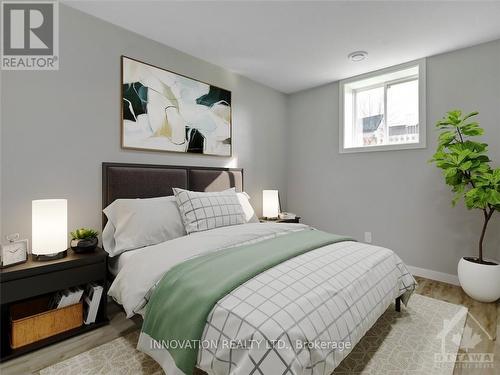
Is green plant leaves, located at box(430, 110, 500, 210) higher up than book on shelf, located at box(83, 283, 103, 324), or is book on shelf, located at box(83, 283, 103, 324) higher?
green plant leaves, located at box(430, 110, 500, 210)

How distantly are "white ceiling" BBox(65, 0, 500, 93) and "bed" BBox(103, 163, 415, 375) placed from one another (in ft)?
6.15

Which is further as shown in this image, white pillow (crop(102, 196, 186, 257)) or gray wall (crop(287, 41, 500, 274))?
gray wall (crop(287, 41, 500, 274))

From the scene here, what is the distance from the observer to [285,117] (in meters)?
4.28

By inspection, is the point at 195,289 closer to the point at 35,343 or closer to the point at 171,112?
the point at 35,343

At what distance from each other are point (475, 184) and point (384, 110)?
61.9 inches

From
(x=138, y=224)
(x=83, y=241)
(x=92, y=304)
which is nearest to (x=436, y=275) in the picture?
(x=138, y=224)

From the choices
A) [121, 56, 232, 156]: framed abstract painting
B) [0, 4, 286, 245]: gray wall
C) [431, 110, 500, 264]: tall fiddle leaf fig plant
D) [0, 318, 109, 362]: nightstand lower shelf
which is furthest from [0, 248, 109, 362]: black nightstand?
[431, 110, 500, 264]: tall fiddle leaf fig plant

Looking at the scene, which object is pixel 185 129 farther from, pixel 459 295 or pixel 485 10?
pixel 459 295

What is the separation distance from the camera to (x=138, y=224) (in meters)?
2.07

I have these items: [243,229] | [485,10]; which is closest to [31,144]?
[243,229]

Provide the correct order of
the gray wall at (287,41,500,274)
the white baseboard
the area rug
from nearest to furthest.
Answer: the area rug → the gray wall at (287,41,500,274) → the white baseboard

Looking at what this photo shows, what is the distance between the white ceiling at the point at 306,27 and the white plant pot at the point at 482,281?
219cm

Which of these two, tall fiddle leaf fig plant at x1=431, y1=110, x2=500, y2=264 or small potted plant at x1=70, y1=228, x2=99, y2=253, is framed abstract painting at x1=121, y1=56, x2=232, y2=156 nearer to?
small potted plant at x1=70, y1=228, x2=99, y2=253

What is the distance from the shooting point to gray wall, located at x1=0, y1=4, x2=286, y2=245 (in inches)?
74.7
